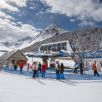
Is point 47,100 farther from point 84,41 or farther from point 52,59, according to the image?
point 84,41

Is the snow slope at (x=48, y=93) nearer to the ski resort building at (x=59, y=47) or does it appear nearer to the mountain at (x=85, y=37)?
the ski resort building at (x=59, y=47)

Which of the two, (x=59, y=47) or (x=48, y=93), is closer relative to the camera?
(x=48, y=93)

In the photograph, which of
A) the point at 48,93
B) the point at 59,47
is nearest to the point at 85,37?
the point at 59,47

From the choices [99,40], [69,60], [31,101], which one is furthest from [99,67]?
[99,40]

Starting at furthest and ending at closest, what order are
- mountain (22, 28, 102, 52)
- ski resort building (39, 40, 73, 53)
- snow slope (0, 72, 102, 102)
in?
1. mountain (22, 28, 102, 52)
2. ski resort building (39, 40, 73, 53)
3. snow slope (0, 72, 102, 102)

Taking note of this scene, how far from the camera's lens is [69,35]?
571 ft

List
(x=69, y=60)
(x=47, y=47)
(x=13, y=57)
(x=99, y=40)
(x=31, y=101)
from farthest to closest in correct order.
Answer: (x=99, y=40), (x=47, y=47), (x=13, y=57), (x=69, y=60), (x=31, y=101)

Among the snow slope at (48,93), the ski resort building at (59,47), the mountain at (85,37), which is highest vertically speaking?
the mountain at (85,37)

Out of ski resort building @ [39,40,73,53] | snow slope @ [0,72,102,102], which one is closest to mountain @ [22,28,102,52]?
ski resort building @ [39,40,73,53]

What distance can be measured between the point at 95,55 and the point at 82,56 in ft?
7.46

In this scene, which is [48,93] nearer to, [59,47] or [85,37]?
[59,47]

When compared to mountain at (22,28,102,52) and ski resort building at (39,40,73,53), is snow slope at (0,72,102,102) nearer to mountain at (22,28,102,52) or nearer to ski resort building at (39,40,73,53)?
ski resort building at (39,40,73,53)

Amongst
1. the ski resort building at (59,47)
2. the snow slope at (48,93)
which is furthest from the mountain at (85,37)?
the snow slope at (48,93)

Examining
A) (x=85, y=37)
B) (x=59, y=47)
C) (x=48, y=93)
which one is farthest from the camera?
(x=85, y=37)
